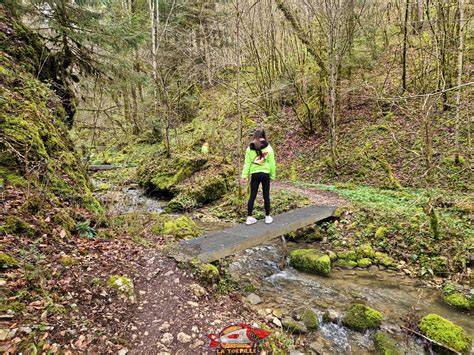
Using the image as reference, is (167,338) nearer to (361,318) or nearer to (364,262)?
(361,318)

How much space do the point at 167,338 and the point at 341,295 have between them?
3.47m

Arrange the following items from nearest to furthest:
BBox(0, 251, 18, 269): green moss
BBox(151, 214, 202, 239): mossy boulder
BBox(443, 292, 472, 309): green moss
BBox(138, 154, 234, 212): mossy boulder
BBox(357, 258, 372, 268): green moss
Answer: BBox(0, 251, 18, 269): green moss < BBox(443, 292, 472, 309): green moss < BBox(151, 214, 202, 239): mossy boulder < BBox(357, 258, 372, 268): green moss < BBox(138, 154, 234, 212): mossy boulder

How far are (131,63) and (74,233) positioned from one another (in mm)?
5827

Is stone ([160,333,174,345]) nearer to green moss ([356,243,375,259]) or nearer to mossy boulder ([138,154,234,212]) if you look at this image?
green moss ([356,243,375,259])

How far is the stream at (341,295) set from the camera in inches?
157

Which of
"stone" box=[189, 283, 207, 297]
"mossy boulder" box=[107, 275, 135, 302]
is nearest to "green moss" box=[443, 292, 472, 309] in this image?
"stone" box=[189, 283, 207, 297]

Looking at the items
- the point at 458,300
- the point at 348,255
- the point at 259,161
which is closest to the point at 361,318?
the point at 458,300

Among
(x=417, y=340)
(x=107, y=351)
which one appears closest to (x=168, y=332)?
(x=107, y=351)

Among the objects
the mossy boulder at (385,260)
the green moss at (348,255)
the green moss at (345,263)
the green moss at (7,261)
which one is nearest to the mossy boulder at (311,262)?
the green moss at (345,263)

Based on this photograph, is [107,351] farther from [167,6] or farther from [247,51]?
[167,6]

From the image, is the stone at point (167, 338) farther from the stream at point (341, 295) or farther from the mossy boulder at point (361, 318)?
the mossy boulder at point (361, 318)

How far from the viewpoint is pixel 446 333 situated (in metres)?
3.73

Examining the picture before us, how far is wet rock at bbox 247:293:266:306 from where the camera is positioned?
4645mm

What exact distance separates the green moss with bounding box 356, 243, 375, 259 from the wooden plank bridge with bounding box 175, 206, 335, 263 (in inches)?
50.1
